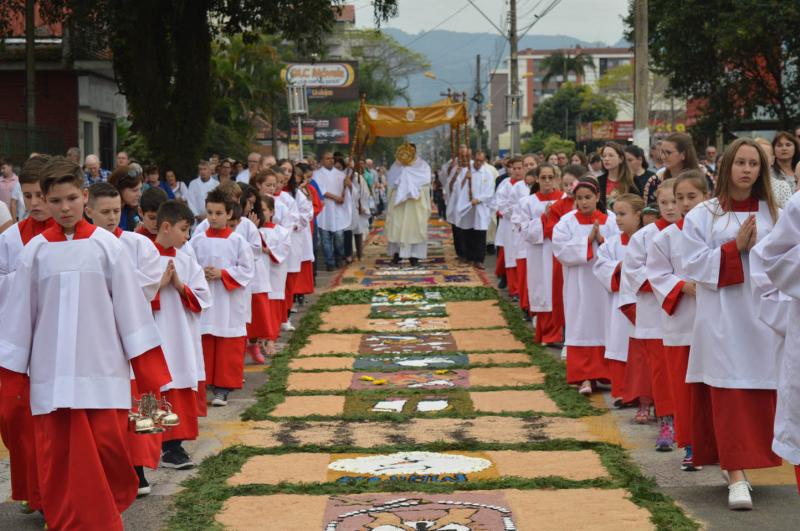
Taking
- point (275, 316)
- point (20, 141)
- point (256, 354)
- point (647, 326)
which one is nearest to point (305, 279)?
point (275, 316)

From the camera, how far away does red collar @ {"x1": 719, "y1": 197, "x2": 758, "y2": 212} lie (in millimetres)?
6680

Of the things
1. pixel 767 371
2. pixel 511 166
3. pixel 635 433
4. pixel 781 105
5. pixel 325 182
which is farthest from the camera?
pixel 781 105

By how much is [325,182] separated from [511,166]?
5117 millimetres

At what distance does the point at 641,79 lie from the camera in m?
19.4

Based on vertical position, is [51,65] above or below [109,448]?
above

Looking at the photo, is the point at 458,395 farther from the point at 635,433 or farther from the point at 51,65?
the point at 51,65

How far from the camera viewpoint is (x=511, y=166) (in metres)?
17.8

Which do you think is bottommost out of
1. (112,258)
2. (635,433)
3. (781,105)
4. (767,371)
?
(635,433)

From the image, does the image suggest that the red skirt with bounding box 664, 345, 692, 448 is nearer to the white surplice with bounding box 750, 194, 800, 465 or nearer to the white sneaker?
the white sneaker

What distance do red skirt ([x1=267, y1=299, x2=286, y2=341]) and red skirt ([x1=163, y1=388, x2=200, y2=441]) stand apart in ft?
12.8

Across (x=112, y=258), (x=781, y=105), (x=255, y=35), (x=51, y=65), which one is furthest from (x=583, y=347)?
(x=781, y=105)

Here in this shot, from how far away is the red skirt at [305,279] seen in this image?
16297mm

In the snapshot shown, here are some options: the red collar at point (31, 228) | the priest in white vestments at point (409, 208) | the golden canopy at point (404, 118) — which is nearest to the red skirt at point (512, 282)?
the priest in white vestments at point (409, 208)

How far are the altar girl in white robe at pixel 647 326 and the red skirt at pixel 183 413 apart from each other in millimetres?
2816
